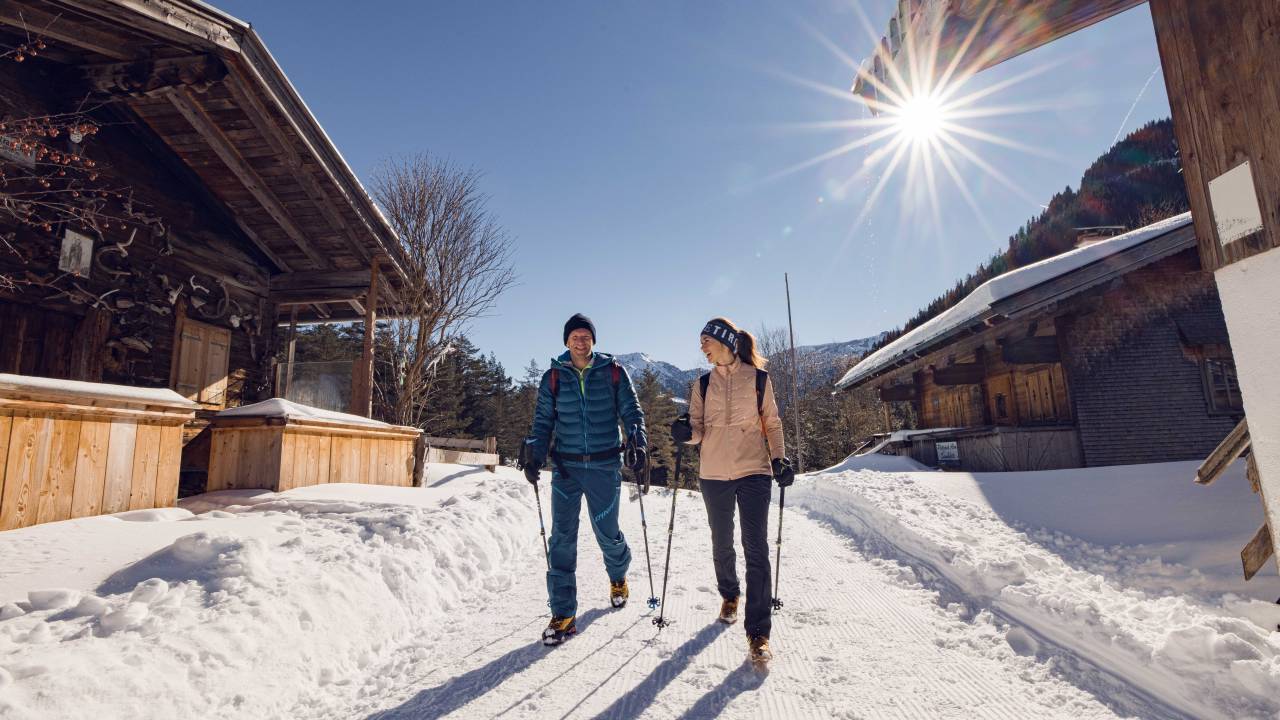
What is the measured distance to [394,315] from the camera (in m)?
13.2

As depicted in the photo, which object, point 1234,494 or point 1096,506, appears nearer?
point 1234,494

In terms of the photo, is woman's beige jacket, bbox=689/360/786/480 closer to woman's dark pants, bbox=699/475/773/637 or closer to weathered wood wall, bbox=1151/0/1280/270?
woman's dark pants, bbox=699/475/773/637

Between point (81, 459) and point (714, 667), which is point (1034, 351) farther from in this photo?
point (81, 459)

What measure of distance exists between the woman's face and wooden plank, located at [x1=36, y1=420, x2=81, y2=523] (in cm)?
505

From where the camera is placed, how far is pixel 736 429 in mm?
3674

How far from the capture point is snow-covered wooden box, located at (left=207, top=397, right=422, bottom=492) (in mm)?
6332

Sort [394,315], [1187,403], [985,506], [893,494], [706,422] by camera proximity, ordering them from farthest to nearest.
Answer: [394,315] → [1187,403] → [893,494] → [985,506] → [706,422]

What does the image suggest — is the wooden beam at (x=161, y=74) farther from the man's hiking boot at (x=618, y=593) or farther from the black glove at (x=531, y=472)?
the man's hiking boot at (x=618, y=593)

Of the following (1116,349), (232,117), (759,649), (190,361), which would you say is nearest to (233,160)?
(232,117)

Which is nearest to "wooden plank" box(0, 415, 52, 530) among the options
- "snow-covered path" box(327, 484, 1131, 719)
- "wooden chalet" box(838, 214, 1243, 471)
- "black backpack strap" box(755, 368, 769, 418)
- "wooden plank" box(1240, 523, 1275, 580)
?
"snow-covered path" box(327, 484, 1131, 719)

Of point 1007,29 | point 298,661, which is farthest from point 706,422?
point 1007,29

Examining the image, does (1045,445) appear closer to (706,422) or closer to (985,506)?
(985,506)

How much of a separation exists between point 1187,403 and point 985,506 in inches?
259

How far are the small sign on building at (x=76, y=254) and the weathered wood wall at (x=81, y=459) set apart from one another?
13.0 feet
